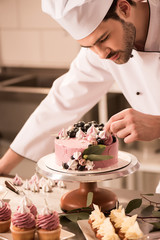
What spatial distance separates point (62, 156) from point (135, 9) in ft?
2.07

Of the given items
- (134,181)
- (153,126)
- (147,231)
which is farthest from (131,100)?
(134,181)

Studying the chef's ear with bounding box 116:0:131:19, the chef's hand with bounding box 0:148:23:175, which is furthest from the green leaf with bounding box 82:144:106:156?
the chef's hand with bounding box 0:148:23:175

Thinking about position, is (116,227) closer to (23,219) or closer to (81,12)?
(23,219)

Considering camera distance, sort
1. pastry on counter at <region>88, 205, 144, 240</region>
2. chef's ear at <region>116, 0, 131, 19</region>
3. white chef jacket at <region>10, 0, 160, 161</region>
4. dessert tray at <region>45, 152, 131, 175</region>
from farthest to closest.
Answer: white chef jacket at <region>10, 0, 160, 161</region> → chef's ear at <region>116, 0, 131, 19</region> → dessert tray at <region>45, 152, 131, 175</region> → pastry on counter at <region>88, 205, 144, 240</region>

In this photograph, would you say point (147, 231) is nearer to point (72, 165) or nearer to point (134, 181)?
point (72, 165)

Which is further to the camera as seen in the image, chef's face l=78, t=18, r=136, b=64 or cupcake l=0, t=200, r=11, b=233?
chef's face l=78, t=18, r=136, b=64

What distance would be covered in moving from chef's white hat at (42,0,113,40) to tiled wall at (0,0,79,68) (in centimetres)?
228

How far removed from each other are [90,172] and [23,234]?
307 millimetres

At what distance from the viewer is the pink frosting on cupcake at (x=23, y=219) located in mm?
1350

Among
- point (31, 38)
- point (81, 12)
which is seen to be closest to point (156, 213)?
point (81, 12)

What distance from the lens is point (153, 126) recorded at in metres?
1.50

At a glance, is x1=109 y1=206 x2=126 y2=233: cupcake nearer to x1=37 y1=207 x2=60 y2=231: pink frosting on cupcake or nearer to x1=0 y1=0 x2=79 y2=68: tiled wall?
x1=37 y1=207 x2=60 y2=231: pink frosting on cupcake

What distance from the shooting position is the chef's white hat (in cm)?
159

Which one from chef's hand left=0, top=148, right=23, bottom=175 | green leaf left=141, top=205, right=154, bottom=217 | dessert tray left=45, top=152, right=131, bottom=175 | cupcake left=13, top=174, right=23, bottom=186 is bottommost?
chef's hand left=0, top=148, right=23, bottom=175
